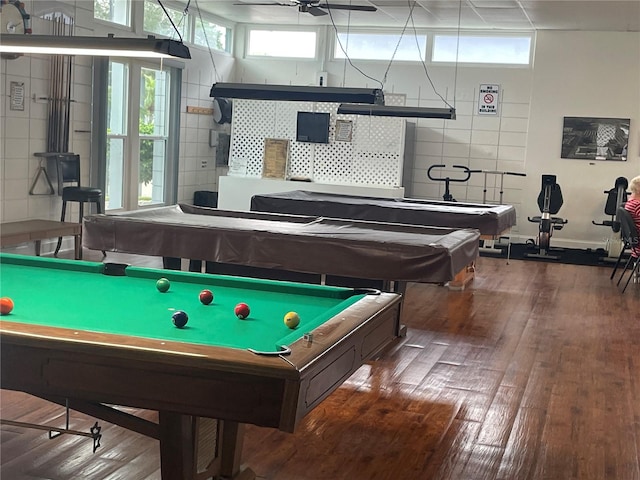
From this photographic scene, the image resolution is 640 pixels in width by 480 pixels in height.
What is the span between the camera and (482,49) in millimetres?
10938

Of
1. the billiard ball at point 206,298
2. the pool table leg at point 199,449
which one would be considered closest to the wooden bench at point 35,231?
the billiard ball at point 206,298

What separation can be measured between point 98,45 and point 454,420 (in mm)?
2434

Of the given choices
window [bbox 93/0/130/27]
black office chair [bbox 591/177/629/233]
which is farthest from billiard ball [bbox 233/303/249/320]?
black office chair [bbox 591/177/629/233]

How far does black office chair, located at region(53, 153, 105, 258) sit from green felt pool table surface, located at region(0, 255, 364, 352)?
4.14m

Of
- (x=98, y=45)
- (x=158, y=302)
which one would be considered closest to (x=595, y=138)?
(x=98, y=45)

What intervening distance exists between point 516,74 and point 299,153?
305cm

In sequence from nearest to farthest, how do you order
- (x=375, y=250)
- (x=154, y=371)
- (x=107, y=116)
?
1. (x=154, y=371)
2. (x=375, y=250)
3. (x=107, y=116)

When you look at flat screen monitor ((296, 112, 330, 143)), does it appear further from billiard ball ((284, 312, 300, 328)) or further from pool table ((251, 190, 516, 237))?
billiard ball ((284, 312, 300, 328))

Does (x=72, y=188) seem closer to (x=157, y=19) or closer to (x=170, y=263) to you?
(x=170, y=263)

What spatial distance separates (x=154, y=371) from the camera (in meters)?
2.31

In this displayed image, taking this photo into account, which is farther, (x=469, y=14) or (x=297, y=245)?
(x=469, y=14)

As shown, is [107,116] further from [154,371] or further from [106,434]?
[154,371]

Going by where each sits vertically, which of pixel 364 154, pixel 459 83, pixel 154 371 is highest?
pixel 459 83

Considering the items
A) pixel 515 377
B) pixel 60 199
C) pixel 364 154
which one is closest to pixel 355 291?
pixel 515 377
